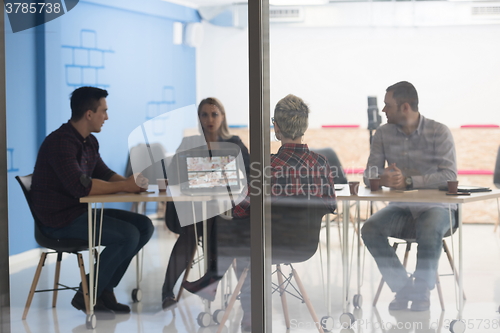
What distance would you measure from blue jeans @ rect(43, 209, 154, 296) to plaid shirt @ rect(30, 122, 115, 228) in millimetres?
68

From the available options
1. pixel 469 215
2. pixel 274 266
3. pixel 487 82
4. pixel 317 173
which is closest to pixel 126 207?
pixel 274 266

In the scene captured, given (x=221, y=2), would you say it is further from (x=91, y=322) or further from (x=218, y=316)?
(x=91, y=322)

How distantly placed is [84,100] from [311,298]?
1.58 meters

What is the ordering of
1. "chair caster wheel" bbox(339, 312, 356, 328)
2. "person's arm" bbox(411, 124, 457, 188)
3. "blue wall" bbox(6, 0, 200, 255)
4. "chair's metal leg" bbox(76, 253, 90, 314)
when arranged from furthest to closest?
"chair's metal leg" bbox(76, 253, 90, 314) → "blue wall" bbox(6, 0, 200, 255) → "chair caster wheel" bbox(339, 312, 356, 328) → "person's arm" bbox(411, 124, 457, 188)

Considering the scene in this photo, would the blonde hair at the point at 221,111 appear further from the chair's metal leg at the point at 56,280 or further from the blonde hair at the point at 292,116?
the chair's metal leg at the point at 56,280

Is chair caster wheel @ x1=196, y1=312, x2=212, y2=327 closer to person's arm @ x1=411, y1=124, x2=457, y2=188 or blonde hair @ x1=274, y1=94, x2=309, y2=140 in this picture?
blonde hair @ x1=274, y1=94, x2=309, y2=140

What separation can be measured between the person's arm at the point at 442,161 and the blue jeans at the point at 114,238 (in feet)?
4.73

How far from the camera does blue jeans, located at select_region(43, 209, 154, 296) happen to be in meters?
2.74

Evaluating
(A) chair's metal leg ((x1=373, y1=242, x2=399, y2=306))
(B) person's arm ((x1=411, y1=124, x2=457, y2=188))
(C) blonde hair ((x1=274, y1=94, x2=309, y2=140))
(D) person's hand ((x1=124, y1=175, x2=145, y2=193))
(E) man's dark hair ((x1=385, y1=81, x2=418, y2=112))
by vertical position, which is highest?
(E) man's dark hair ((x1=385, y1=81, x2=418, y2=112))

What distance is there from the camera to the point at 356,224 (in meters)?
2.54

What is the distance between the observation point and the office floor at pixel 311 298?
2.46 m

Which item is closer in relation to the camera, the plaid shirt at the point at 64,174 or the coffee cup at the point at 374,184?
the coffee cup at the point at 374,184

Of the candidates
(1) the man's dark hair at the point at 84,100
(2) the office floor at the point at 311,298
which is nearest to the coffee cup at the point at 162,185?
(2) the office floor at the point at 311,298

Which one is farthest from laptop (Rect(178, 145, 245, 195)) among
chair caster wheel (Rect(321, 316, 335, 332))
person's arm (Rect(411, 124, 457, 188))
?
person's arm (Rect(411, 124, 457, 188))
